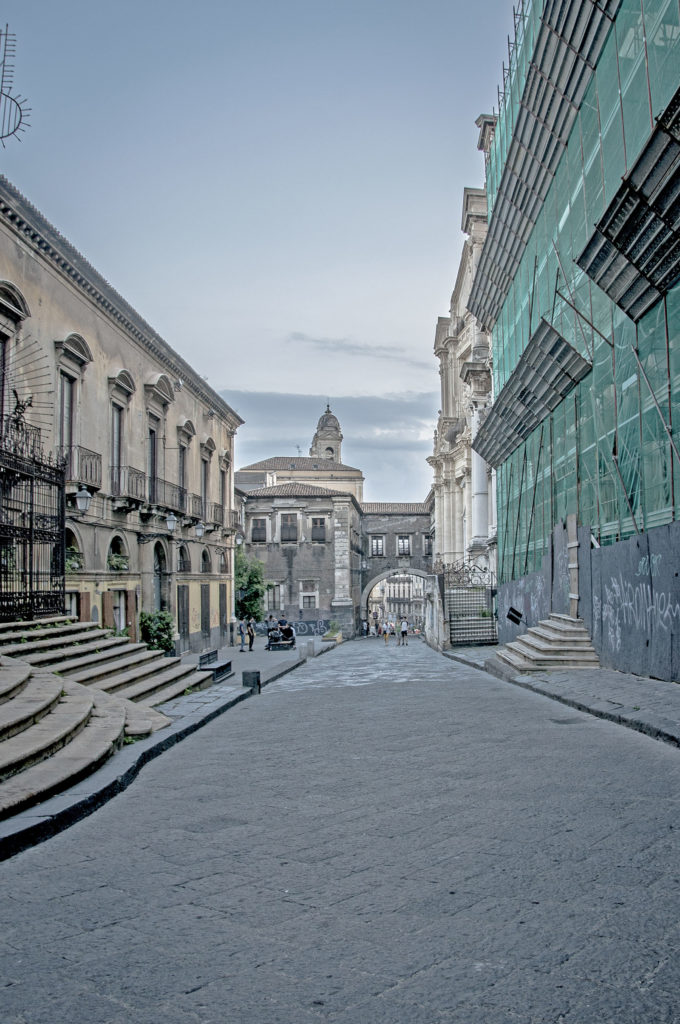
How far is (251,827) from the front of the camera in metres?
4.90

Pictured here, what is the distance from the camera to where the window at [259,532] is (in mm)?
56406

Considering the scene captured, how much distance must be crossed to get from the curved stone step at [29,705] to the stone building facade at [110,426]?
665 centimetres

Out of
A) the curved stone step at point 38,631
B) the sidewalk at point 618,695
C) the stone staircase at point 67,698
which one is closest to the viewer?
the stone staircase at point 67,698

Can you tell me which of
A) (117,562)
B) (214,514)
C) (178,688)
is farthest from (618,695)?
(214,514)

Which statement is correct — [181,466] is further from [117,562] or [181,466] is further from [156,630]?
[117,562]

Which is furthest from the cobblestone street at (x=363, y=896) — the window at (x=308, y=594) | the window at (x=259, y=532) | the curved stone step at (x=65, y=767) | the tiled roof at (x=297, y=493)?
the window at (x=259, y=532)

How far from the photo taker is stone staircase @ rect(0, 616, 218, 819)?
5.90 metres

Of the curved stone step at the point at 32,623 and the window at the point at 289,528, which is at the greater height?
the window at the point at 289,528

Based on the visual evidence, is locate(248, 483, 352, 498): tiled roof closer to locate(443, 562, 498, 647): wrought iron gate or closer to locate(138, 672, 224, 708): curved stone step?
locate(443, 562, 498, 647): wrought iron gate

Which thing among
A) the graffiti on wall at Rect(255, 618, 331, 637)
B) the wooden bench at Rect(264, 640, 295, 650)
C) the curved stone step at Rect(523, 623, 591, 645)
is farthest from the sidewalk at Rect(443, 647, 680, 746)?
the graffiti on wall at Rect(255, 618, 331, 637)

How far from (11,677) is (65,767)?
2783mm

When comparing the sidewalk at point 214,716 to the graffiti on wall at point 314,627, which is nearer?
the sidewalk at point 214,716

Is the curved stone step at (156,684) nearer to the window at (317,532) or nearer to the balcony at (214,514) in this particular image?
the balcony at (214,514)

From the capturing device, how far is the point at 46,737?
263 inches
